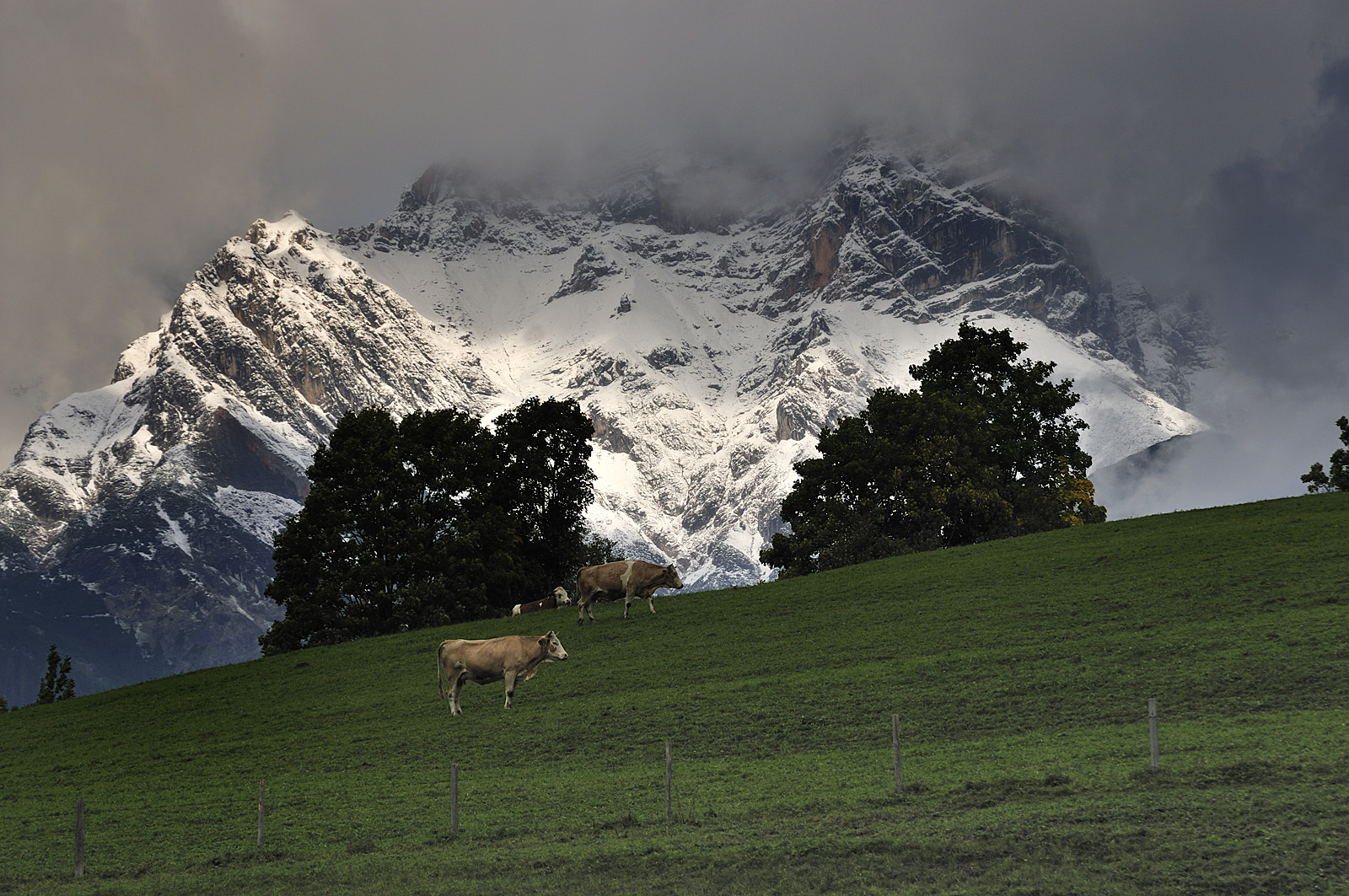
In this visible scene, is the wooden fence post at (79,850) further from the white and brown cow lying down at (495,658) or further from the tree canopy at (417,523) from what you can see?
the tree canopy at (417,523)

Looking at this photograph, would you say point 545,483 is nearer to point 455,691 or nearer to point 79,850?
point 455,691

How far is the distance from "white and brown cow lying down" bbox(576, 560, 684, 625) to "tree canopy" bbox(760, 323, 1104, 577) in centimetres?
2453

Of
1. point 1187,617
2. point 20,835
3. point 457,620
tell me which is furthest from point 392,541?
point 1187,617

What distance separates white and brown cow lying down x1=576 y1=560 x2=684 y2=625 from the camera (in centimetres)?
4597

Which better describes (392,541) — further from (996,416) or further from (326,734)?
(996,416)

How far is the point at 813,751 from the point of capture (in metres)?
26.1

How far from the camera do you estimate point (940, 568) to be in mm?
49438

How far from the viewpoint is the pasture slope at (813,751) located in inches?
689

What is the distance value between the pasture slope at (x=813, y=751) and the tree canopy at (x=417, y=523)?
14571 millimetres

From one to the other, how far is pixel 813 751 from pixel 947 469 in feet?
157

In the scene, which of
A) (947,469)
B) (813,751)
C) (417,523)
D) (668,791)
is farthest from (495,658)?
(947,469)

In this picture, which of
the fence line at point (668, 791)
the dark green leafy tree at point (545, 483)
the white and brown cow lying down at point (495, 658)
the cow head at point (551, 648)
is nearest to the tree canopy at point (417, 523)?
the dark green leafy tree at point (545, 483)

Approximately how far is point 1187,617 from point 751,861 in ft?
70.0

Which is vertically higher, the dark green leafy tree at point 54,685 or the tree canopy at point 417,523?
the tree canopy at point 417,523
